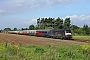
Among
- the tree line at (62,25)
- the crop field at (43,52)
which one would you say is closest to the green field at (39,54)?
the crop field at (43,52)

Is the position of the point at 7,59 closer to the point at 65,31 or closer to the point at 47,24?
the point at 65,31

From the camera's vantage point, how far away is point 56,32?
66.6m

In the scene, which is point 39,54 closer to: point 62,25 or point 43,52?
point 43,52

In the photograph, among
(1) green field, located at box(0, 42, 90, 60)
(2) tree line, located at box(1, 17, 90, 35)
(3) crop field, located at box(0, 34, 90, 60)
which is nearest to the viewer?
(1) green field, located at box(0, 42, 90, 60)

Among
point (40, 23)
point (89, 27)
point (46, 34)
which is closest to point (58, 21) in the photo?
point (40, 23)

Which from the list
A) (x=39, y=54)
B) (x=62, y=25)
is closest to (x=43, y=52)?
(x=39, y=54)

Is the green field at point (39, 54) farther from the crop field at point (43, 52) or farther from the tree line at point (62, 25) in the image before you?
the tree line at point (62, 25)

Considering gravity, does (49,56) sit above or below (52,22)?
below

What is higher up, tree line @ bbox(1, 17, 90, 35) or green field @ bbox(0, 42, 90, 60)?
tree line @ bbox(1, 17, 90, 35)

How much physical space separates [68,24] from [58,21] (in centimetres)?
1075

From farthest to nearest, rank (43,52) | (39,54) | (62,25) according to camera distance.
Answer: (62,25), (43,52), (39,54)

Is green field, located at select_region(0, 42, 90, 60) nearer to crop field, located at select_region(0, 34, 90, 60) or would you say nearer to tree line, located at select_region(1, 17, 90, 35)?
crop field, located at select_region(0, 34, 90, 60)

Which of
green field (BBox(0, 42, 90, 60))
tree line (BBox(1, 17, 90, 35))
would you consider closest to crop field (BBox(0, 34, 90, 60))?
green field (BBox(0, 42, 90, 60))

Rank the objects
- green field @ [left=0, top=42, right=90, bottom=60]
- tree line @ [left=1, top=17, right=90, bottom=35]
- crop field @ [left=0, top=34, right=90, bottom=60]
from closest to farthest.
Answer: green field @ [left=0, top=42, right=90, bottom=60], crop field @ [left=0, top=34, right=90, bottom=60], tree line @ [left=1, top=17, right=90, bottom=35]
